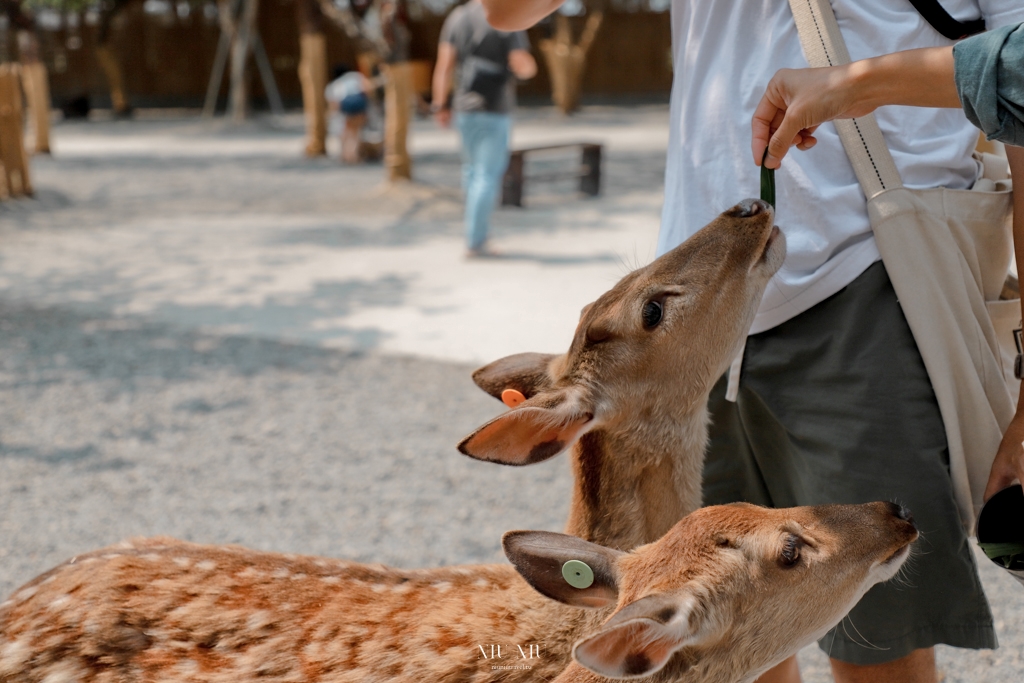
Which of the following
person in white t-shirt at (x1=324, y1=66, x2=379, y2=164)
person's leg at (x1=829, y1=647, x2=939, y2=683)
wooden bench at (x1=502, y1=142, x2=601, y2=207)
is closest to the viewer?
person's leg at (x1=829, y1=647, x2=939, y2=683)

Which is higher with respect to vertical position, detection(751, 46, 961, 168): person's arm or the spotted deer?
detection(751, 46, 961, 168): person's arm

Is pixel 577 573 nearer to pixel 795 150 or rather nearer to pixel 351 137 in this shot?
pixel 795 150

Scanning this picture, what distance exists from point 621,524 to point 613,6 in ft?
80.8

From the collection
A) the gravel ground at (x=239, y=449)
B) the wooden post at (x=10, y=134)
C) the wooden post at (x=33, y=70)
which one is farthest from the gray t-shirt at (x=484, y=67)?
the wooden post at (x=33, y=70)

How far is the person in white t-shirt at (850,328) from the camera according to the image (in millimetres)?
1771

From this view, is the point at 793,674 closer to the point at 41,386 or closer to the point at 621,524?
the point at 621,524

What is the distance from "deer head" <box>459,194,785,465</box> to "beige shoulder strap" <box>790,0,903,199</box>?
0.62 ft

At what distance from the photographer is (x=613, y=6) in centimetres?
2484

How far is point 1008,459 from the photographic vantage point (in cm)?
170

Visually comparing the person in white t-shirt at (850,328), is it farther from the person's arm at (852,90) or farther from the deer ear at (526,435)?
the deer ear at (526,435)

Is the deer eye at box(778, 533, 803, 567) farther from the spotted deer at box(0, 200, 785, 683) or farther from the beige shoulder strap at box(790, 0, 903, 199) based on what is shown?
the beige shoulder strap at box(790, 0, 903, 199)

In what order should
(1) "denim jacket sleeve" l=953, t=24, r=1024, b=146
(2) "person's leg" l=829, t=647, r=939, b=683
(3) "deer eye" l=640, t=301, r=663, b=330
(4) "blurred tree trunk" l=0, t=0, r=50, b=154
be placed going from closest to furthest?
(1) "denim jacket sleeve" l=953, t=24, r=1024, b=146 < (2) "person's leg" l=829, t=647, r=939, b=683 < (3) "deer eye" l=640, t=301, r=663, b=330 < (4) "blurred tree trunk" l=0, t=0, r=50, b=154

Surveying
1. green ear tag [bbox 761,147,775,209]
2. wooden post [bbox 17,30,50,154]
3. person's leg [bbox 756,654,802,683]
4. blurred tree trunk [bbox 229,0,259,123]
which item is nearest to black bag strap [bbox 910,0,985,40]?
green ear tag [bbox 761,147,775,209]

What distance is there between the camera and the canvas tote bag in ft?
5.74
